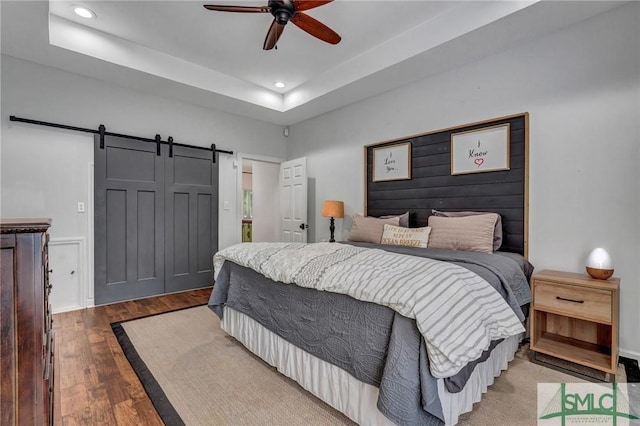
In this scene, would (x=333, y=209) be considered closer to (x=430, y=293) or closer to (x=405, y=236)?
(x=405, y=236)

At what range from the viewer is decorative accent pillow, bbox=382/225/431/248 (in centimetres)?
289

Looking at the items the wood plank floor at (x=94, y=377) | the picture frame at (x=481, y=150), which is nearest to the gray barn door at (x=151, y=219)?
the wood plank floor at (x=94, y=377)

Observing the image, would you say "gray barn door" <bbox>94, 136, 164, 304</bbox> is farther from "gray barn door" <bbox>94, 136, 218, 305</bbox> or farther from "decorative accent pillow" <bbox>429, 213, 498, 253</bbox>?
"decorative accent pillow" <bbox>429, 213, 498, 253</bbox>

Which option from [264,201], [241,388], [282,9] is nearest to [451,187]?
[282,9]

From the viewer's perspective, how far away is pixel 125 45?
10.3ft

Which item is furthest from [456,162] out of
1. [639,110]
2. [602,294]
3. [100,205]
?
[100,205]

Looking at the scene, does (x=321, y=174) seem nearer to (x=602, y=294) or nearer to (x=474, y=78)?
(x=474, y=78)

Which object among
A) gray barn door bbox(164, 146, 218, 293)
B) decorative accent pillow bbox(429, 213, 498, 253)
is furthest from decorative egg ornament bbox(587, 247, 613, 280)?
gray barn door bbox(164, 146, 218, 293)

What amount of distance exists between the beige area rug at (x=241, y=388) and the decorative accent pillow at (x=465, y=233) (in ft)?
2.97

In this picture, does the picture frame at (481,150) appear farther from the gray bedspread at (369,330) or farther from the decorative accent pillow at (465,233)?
the gray bedspread at (369,330)

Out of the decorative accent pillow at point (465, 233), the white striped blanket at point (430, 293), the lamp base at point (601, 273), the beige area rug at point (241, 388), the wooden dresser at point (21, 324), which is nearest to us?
the wooden dresser at point (21, 324)

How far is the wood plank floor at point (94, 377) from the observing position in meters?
1.64

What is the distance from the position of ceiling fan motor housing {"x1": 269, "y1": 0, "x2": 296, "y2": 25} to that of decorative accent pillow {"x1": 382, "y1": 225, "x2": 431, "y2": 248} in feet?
6.92

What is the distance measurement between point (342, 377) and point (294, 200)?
11.3 feet
